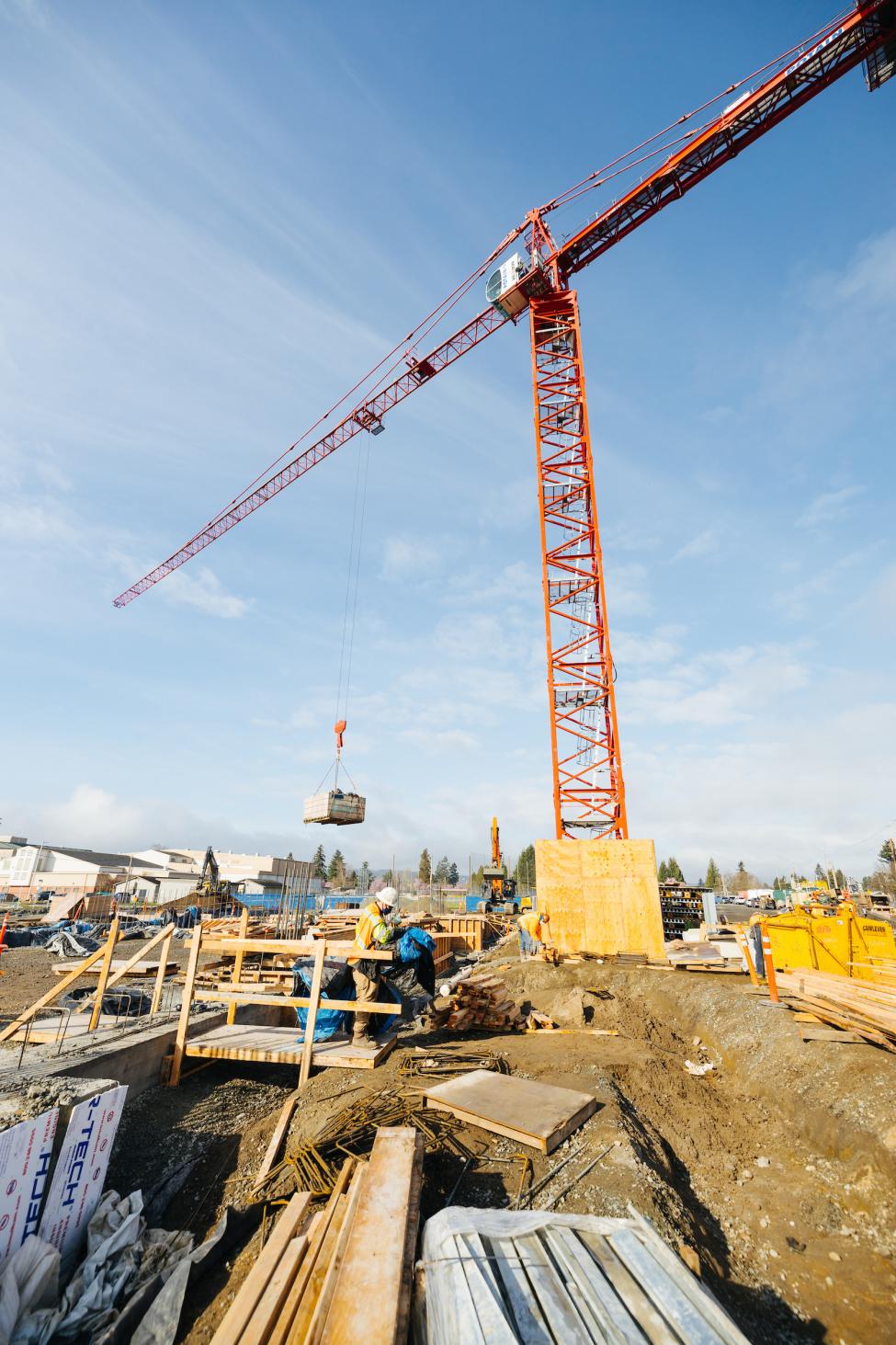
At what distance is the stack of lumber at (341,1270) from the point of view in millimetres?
3098

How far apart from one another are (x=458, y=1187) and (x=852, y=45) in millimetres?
31303

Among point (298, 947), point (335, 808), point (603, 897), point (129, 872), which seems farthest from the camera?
point (129, 872)

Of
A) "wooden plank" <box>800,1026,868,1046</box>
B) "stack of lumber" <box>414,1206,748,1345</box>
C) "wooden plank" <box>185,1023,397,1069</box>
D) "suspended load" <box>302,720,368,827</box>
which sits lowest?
"wooden plank" <box>185,1023,397,1069</box>

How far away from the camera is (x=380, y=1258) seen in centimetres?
347

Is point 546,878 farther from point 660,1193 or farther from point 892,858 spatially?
point 892,858

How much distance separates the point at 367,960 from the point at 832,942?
11240mm

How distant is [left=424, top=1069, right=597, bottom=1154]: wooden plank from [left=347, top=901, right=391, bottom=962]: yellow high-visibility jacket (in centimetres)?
182

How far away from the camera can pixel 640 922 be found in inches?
606

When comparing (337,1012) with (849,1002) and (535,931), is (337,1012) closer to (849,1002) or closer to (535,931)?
(849,1002)

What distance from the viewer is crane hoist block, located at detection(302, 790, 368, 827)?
14.9m

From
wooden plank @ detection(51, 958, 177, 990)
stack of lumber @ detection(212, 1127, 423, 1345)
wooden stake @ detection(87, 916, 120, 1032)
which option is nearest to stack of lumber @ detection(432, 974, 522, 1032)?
wooden stake @ detection(87, 916, 120, 1032)

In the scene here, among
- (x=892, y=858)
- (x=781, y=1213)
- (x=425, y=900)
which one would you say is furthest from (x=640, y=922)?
(x=892, y=858)

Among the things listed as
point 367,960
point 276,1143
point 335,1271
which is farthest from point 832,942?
point 335,1271

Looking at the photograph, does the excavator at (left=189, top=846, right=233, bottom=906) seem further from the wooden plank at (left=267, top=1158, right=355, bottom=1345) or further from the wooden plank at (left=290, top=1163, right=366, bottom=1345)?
the wooden plank at (left=290, top=1163, right=366, bottom=1345)
